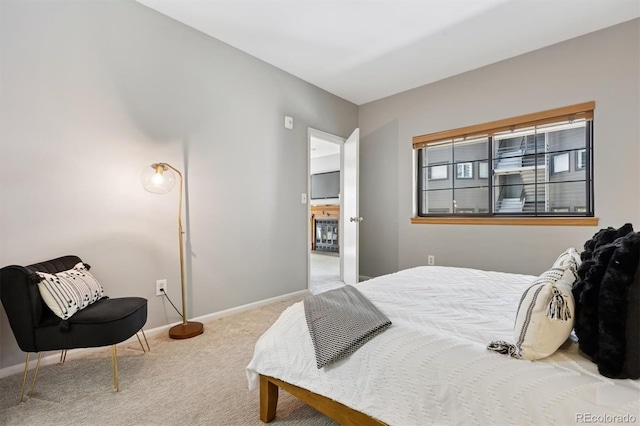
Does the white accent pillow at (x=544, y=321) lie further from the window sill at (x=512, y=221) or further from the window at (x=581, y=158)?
the window at (x=581, y=158)

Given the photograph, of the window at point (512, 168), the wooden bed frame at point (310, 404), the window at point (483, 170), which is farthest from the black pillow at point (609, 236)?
the window at point (483, 170)

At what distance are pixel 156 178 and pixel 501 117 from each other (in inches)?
137

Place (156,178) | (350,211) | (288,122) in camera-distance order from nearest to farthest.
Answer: (156,178) < (288,122) < (350,211)

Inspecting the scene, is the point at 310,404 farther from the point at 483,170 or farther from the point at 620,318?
the point at 483,170

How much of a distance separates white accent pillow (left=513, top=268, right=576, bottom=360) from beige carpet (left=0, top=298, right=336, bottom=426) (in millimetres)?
954

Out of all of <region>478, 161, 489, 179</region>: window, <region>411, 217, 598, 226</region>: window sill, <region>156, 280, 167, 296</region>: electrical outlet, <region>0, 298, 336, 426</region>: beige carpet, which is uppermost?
<region>478, 161, 489, 179</region>: window

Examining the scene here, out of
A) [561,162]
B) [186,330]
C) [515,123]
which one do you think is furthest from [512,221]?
[186,330]

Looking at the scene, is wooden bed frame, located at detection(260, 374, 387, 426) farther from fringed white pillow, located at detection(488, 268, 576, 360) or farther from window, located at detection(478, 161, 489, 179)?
window, located at detection(478, 161, 489, 179)

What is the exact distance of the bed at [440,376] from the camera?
80 cm

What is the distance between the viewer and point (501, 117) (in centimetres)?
325

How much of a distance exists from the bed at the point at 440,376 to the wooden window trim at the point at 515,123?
2.32m

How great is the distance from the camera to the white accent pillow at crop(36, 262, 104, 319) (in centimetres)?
158

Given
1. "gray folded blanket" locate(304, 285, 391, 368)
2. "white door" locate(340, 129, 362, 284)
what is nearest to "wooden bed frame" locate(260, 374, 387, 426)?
"gray folded blanket" locate(304, 285, 391, 368)

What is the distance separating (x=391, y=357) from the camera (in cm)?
105
